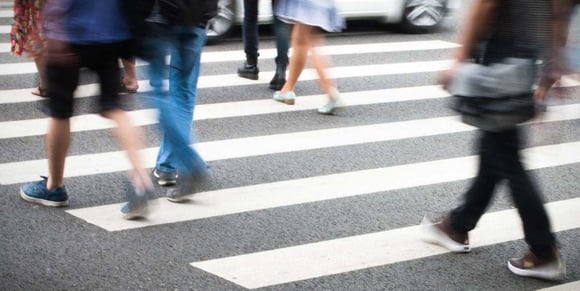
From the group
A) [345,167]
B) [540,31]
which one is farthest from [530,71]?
[345,167]

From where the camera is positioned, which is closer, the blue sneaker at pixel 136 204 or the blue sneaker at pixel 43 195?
the blue sneaker at pixel 136 204

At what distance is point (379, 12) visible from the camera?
1172cm

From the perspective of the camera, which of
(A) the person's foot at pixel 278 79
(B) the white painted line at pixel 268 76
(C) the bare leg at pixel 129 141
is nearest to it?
(C) the bare leg at pixel 129 141

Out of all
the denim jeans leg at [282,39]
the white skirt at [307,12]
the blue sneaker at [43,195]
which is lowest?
the blue sneaker at [43,195]

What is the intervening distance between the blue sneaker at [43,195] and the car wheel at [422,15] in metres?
6.76

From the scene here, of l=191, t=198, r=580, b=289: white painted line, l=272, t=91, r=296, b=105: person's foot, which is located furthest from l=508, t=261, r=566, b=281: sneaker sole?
l=272, t=91, r=296, b=105: person's foot

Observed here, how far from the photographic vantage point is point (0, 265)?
4996mm

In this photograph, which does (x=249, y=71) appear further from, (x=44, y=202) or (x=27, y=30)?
(x=44, y=202)

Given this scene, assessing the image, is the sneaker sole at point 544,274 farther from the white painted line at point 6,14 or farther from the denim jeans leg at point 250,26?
the white painted line at point 6,14

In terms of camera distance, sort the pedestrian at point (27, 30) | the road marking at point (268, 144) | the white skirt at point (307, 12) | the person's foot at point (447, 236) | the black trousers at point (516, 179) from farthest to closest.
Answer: the white skirt at point (307, 12) → the pedestrian at point (27, 30) → the road marking at point (268, 144) → the person's foot at point (447, 236) → the black trousers at point (516, 179)

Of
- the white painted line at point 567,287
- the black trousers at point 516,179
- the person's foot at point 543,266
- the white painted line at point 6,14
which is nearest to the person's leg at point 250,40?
the white painted line at point 6,14

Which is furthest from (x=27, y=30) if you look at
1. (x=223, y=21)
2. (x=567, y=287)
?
(x=567, y=287)

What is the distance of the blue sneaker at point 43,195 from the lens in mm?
5879

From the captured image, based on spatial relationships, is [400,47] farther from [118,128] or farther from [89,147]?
[118,128]
